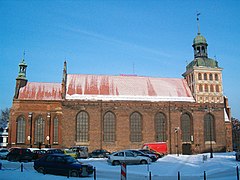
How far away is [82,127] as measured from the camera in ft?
160

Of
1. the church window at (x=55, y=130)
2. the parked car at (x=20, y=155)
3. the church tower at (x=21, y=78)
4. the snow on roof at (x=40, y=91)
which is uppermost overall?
the church tower at (x=21, y=78)

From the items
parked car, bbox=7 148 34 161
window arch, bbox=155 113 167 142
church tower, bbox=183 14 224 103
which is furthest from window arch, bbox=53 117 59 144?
church tower, bbox=183 14 224 103

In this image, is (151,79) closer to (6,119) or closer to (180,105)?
(180,105)

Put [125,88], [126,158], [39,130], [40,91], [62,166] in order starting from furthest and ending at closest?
1. [125,88]
2. [40,91]
3. [39,130]
4. [126,158]
5. [62,166]

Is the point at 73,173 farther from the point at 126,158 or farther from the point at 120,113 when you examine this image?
the point at 120,113

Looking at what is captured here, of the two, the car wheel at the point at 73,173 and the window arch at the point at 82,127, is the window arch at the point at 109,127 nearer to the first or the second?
the window arch at the point at 82,127

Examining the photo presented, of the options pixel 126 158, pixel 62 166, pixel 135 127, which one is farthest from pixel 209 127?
pixel 62 166

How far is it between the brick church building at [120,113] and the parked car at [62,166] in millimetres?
26447

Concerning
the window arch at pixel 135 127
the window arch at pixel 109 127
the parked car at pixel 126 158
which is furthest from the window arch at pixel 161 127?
the parked car at pixel 126 158

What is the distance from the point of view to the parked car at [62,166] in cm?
1992

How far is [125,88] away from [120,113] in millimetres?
6161

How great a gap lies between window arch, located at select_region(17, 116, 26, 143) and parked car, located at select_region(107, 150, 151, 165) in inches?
1052

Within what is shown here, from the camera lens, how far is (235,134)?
8762 centimetres

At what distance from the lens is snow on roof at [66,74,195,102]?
51.3m
